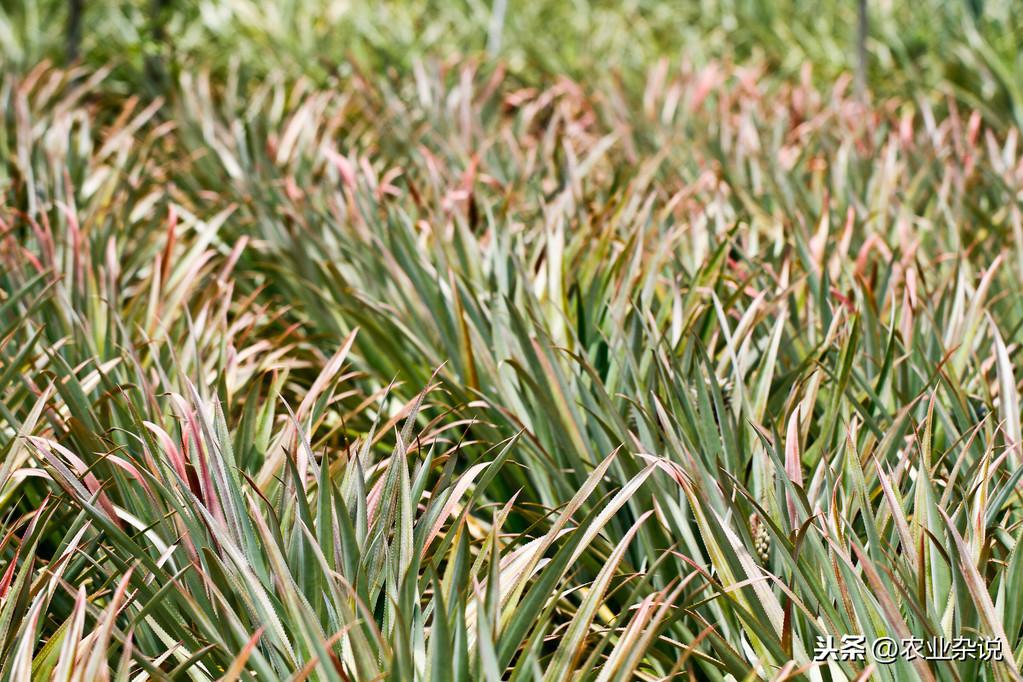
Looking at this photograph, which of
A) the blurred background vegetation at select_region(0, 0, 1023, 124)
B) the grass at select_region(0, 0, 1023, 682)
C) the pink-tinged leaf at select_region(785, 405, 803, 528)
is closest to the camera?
the grass at select_region(0, 0, 1023, 682)

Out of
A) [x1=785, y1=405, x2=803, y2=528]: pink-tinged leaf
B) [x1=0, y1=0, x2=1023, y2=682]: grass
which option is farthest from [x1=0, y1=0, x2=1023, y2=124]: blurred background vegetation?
[x1=785, y1=405, x2=803, y2=528]: pink-tinged leaf

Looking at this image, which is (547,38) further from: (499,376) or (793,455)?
(793,455)

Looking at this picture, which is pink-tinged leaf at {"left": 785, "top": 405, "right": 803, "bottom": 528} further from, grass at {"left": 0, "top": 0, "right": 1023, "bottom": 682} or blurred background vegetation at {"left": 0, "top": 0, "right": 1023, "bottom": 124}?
blurred background vegetation at {"left": 0, "top": 0, "right": 1023, "bottom": 124}

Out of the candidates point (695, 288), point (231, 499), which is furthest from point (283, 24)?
point (231, 499)

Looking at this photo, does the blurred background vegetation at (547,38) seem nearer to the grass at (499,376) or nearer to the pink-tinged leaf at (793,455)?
the grass at (499,376)

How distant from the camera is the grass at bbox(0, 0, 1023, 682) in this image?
1.55 metres

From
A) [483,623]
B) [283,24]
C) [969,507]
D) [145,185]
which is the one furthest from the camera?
[283,24]

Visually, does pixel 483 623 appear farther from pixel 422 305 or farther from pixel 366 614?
pixel 422 305

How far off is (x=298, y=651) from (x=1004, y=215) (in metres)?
2.86

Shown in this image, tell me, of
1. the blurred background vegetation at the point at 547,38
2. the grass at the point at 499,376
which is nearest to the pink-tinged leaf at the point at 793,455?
the grass at the point at 499,376

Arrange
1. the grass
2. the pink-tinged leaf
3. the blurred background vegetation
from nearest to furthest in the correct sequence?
the grass
the pink-tinged leaf
the blurred background vegetation

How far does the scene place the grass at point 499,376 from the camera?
1.55 meters

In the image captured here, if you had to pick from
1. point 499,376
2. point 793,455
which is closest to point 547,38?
point 499,376

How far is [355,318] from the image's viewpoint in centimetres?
270
